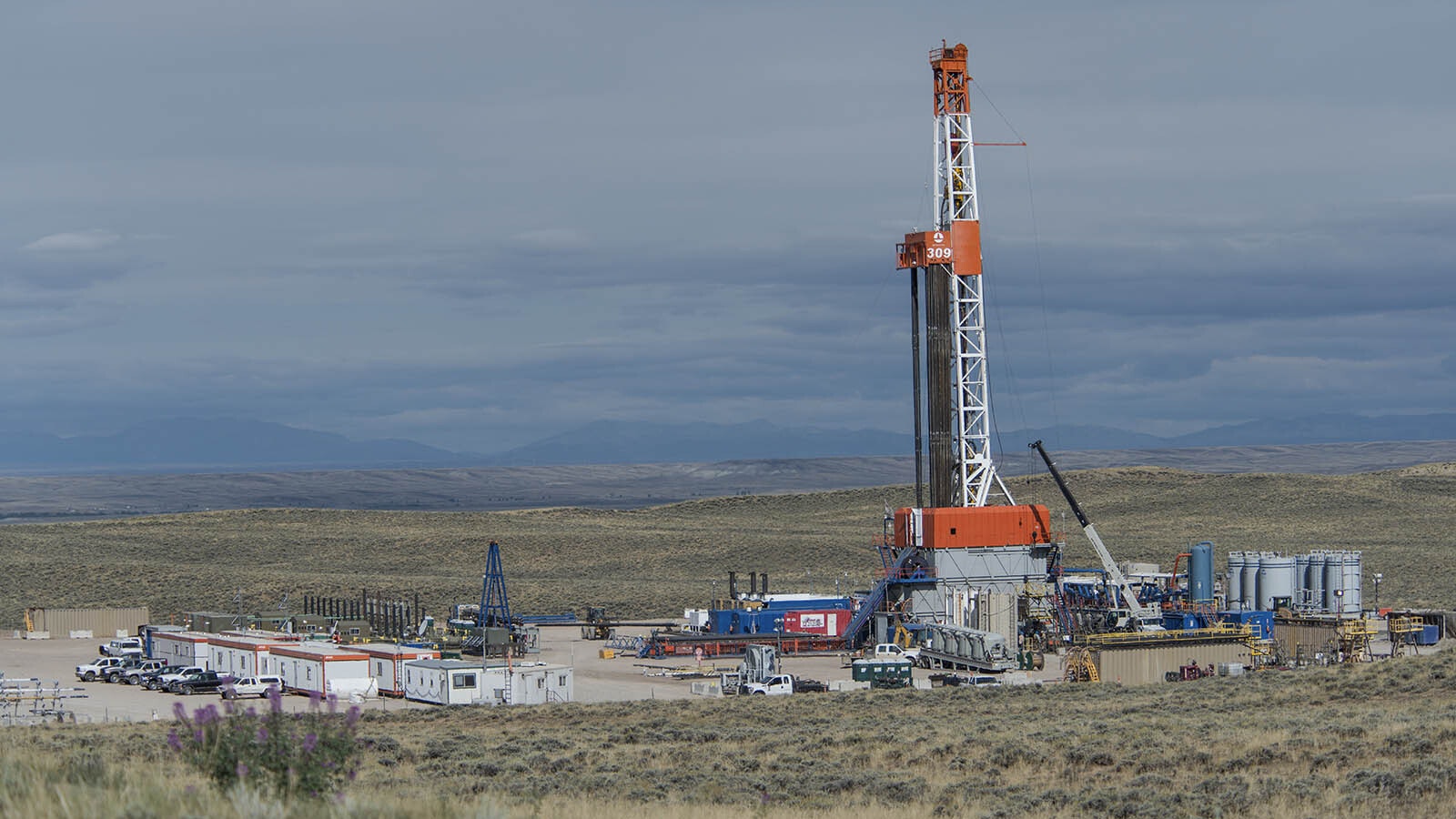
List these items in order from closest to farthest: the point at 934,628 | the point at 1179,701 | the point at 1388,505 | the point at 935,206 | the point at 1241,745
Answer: the point at 1241,745 < the point at 1179,701 < the point at 934,628 < the point at 935,206 < the point at 1388,505

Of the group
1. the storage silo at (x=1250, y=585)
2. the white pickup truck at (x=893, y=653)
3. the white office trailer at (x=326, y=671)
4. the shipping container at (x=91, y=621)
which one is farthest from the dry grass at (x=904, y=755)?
the shipping container at (x=91, y=621)

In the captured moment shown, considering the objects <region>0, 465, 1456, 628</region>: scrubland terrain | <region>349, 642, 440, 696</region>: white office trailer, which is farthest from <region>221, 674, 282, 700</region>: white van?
<region>0, 465, 1456, 628</region>: scrubland terrain

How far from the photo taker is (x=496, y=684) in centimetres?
3994

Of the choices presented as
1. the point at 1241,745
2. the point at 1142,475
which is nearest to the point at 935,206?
the point at 1241,745

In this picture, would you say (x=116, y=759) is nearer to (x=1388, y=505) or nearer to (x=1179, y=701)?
(x=1179, y=701)

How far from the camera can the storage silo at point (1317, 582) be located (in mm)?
54625

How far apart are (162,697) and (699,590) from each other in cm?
3517

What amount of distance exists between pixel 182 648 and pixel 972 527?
81.0 ft

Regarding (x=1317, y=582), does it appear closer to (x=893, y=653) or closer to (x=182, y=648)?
(x=893, y=653)

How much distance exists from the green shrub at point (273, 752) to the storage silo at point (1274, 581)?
45586mm

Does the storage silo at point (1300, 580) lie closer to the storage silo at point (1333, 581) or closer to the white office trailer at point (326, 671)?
the storage silo at point (1333, 581)

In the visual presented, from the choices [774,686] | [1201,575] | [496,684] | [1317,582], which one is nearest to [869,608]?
[1201,575]

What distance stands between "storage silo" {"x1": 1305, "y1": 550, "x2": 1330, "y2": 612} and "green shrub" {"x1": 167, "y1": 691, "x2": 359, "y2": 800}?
46277mm

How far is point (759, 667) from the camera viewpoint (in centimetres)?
4225
